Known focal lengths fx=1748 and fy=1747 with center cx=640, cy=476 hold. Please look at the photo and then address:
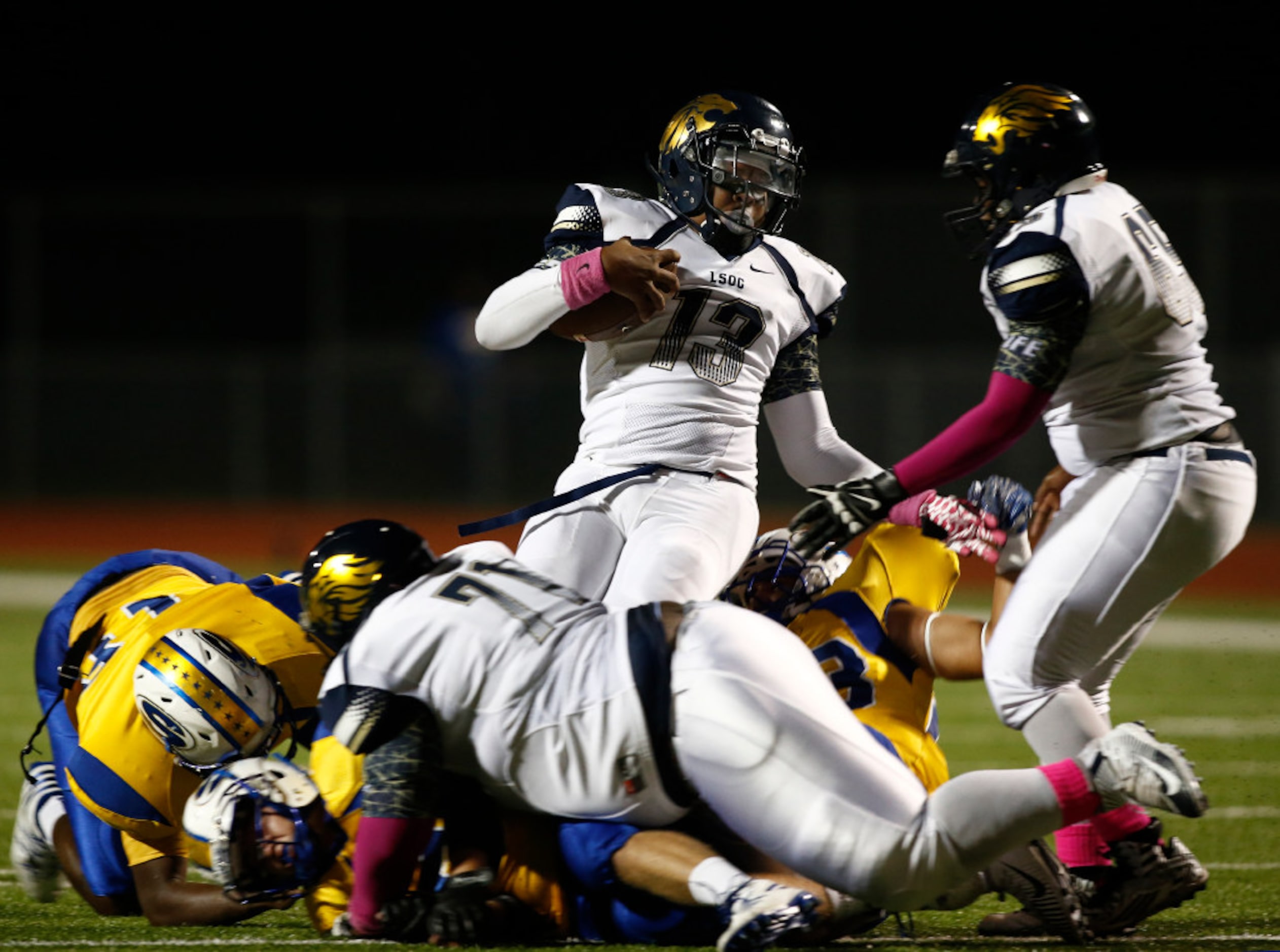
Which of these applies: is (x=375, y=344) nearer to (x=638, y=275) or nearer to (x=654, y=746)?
(x=638, y=275)

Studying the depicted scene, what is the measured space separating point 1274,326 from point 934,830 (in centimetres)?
1184

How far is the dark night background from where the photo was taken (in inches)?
573

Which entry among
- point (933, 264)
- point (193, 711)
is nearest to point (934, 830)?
point (193, 711)

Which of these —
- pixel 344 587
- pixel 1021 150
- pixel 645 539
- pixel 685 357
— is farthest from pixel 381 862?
pixel 1021 150

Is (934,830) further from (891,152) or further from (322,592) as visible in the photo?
(891,152)

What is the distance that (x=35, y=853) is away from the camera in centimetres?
422

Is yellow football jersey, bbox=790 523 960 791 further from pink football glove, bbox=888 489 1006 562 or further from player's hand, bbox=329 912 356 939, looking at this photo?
player's hand, bbox=329 912 356 939

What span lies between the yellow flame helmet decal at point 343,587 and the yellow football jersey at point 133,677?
40 cm

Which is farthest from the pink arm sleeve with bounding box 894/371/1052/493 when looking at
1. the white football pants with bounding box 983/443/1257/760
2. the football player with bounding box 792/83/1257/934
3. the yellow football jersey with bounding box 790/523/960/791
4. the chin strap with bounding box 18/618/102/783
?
the chin strap with bounding box 18/618/102/783

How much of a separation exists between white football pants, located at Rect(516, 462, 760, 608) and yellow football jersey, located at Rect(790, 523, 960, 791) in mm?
309

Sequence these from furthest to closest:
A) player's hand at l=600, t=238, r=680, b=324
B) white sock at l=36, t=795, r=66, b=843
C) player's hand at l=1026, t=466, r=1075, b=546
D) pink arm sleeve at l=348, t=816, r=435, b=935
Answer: white sock at l=36, t=795, r=66, b=843 → player's hand at l=1026, t=466, r=1075, b=546 → player's hand at l=600, t=238, r=680, b=324 → pink arm sleeve at l=348, t=816, r=435, b=935

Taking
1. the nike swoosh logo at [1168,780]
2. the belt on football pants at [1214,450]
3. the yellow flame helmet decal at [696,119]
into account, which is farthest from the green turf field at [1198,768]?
the yellow flame helmet decal at [696,119]

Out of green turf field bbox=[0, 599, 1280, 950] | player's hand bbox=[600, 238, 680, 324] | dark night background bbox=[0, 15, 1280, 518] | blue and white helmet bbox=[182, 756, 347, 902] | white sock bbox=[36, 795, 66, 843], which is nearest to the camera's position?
blue and white helmet bbox=[182, 756, 347, 902]

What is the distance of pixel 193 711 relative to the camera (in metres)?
3.74
